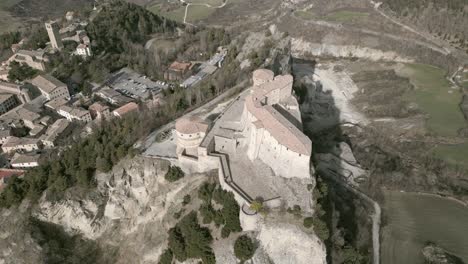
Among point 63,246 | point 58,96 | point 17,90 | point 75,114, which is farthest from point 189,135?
point 17,90

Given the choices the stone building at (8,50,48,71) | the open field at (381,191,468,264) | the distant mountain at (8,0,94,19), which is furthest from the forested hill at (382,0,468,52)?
the distant mountain at (8,0,94,19)

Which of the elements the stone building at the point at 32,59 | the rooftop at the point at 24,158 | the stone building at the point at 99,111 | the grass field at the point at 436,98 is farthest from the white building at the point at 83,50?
the grass field at the point at 436,98

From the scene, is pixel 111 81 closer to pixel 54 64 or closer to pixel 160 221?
pixel 54 64

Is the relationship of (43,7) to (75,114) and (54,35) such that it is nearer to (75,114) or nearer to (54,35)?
(54,35)

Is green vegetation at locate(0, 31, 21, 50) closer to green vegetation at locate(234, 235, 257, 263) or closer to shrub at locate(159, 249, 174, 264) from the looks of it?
shrub at locate(159, 249, 174, 264)

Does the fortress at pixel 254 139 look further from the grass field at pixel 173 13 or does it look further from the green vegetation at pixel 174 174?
the grass field at pixel 173 13
